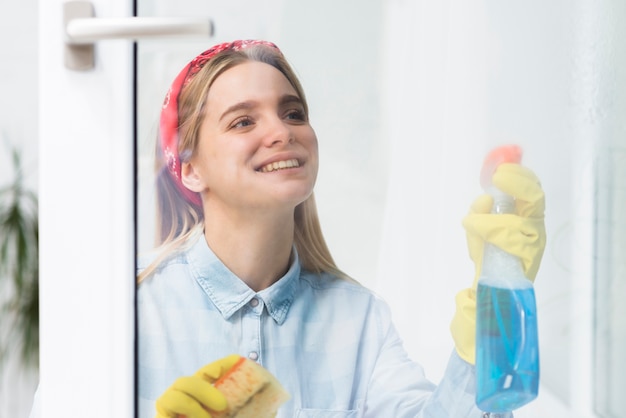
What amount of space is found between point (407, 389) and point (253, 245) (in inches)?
11.8

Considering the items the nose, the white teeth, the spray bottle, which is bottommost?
the spray bottle

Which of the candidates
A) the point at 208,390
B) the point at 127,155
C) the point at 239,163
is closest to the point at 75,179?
the point at 127,155

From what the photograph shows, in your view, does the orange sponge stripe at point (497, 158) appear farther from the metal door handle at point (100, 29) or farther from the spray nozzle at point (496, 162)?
the metal door handle at point (100, 29)

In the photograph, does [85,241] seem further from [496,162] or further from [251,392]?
[496,162]

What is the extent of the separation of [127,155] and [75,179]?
3.2 inches

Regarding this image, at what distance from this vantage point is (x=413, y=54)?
3.15 feet

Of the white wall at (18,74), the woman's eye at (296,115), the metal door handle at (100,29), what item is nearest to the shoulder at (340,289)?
the woman's eye at (296,115)

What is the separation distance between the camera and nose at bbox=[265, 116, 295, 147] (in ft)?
3.13

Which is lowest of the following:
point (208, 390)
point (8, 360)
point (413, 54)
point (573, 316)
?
point (8, 360)

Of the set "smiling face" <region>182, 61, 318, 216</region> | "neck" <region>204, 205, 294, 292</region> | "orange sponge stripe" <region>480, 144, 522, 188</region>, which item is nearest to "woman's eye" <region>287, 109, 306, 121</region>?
"smiling face" <region>182, 61, 318, 216</region>

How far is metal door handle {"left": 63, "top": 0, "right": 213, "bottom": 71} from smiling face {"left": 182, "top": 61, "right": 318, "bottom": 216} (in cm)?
9

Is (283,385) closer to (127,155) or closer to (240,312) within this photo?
(240,312)

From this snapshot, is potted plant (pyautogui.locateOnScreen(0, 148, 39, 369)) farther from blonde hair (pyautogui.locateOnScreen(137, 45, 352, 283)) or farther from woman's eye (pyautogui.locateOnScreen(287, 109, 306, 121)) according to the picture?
woman's eye (pyautogui.locateOnScreen(287, 109, 306, 121))

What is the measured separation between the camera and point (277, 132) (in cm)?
96
